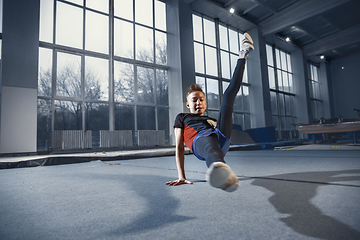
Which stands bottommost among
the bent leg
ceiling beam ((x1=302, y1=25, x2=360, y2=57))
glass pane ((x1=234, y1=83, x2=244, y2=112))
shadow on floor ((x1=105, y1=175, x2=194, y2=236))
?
shadow on floor ((x1=105, y1=175, x2=194, y2=236))

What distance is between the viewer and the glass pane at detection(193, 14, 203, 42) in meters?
10.0

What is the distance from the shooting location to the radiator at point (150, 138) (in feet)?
25.8

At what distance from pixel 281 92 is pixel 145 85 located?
9.20m

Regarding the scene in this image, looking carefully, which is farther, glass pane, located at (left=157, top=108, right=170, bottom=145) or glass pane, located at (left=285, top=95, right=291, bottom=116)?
glass pane, located at (left=285, top=95, right=291, bottom=116)

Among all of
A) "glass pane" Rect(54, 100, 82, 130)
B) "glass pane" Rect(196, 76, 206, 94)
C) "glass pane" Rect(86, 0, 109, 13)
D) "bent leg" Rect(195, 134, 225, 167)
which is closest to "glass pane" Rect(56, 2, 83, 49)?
"glass pane" Rect(86, 0, 109, 13)

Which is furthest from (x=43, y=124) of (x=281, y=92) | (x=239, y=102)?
(x=281, y=92)

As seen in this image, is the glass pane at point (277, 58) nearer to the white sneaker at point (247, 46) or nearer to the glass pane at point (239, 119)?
the glass pane at point (239, 119)

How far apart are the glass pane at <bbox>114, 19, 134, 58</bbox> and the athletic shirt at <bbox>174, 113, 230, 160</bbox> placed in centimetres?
723

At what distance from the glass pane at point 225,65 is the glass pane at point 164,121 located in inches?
158

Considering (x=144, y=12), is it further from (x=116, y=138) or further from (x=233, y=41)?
(x=116, y=138)

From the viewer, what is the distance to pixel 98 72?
24.7ft

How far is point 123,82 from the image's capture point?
7977 millimetres

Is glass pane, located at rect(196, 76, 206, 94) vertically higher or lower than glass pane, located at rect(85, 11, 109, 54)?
lower

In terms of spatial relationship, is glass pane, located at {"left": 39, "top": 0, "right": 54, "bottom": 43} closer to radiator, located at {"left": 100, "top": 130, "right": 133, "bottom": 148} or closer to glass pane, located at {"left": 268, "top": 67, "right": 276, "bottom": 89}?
radiator, located at {"left": 100, "top": 130, "right": 133, "bottom": 148}
